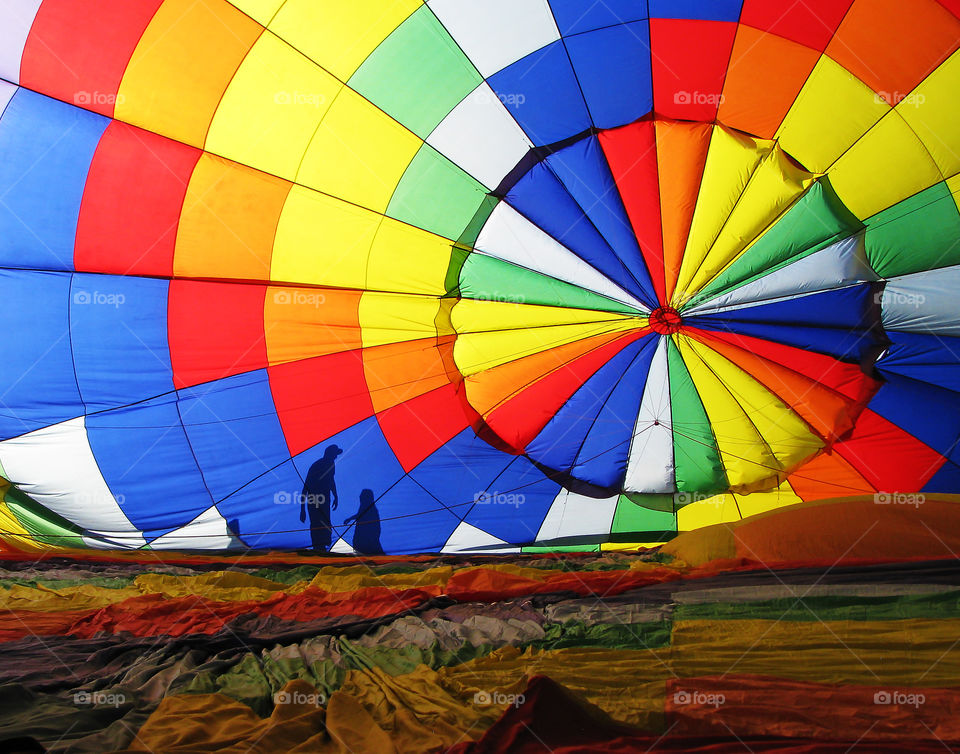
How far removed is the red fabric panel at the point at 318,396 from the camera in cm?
425

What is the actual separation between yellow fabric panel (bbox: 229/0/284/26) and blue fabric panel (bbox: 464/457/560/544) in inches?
98.0

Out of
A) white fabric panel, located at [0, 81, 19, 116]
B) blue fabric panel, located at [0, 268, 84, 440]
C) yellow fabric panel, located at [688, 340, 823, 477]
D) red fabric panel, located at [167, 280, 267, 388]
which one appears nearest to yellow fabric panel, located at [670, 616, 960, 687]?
yellow fabric panel, located at [688, 340, 823, 477]

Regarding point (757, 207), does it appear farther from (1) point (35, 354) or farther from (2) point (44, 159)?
(1) point (35, 354)

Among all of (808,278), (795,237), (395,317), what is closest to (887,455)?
(808,278)

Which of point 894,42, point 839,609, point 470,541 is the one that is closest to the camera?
A: point 839,609

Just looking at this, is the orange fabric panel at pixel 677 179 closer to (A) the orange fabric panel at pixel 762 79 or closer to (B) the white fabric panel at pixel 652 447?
(A) the orange fabric panel at pixel 762 79

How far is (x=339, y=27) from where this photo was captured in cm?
372

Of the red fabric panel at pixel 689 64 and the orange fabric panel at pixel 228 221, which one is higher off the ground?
the red fabric panel at pixel 689 64

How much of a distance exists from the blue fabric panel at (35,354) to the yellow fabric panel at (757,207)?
125 inches

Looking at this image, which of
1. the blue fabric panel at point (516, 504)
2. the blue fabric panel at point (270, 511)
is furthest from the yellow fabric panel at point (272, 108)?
the blue fabric panel at point (516, 504)

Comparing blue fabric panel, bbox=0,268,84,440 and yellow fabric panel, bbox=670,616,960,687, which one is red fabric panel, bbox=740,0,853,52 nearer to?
yellow fabric panel, bbox=670,616,960,687

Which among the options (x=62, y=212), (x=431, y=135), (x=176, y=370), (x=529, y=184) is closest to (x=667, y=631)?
(x=529, y=184)

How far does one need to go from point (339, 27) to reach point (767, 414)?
2816 mm

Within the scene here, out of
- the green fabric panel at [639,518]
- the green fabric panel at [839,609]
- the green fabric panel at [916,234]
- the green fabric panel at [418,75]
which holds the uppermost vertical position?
the green fabric panel at [418,75]
